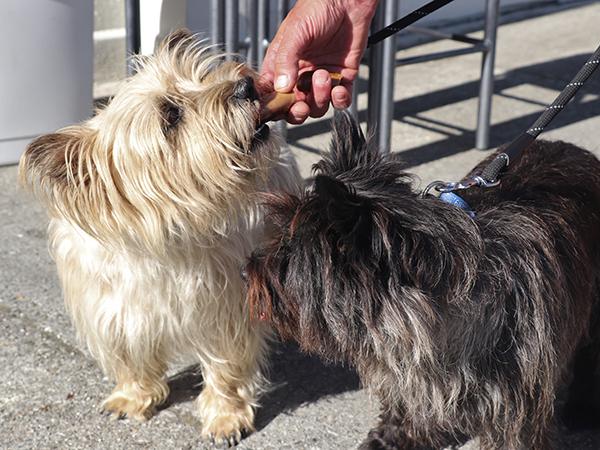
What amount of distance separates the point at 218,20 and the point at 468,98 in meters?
2.67

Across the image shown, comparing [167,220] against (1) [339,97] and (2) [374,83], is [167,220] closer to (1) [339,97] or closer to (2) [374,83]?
(1) [339,97]

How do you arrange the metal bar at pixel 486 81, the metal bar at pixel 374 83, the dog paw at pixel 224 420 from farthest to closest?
the metal bar at pixel 486 81 < the metal bar at pixel 374 83 < the dog paw at pixel 224 420

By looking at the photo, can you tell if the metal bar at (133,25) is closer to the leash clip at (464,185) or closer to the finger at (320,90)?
the finger at (320,90)

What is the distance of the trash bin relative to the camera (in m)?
5.53

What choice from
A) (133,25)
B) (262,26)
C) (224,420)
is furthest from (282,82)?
(262,26)

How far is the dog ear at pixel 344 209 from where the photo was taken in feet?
8.16

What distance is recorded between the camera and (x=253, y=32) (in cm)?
573

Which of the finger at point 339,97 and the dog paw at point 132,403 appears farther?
the dog paw at point 132,403

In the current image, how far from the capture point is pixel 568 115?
715cm

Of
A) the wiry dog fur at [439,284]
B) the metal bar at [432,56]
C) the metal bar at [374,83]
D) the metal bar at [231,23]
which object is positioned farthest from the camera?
the metal bar at [432,56]

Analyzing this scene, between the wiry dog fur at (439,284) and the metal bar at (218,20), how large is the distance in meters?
2.72

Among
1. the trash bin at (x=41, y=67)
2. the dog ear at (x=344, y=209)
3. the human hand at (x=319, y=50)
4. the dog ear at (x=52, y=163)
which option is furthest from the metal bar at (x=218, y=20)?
the dog ear at (x=344, y=209)

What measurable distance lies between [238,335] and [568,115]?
4.41 metres

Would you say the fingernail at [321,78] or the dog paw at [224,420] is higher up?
A: the fingernail at [321,78]
